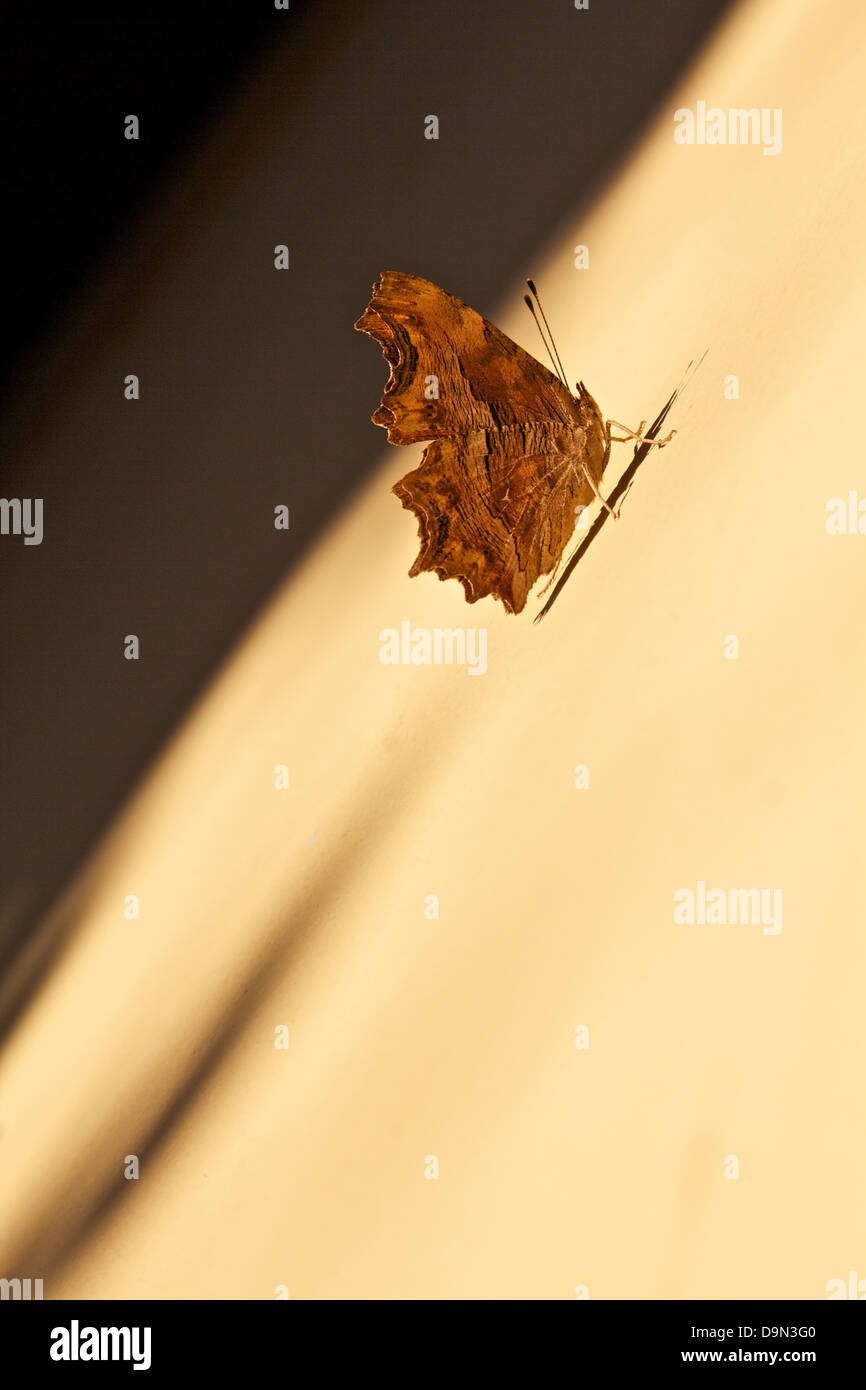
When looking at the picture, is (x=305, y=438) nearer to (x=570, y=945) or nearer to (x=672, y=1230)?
(x=570, y=945)

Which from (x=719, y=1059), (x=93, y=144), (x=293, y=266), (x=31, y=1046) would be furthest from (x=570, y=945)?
(x=93, y=144)

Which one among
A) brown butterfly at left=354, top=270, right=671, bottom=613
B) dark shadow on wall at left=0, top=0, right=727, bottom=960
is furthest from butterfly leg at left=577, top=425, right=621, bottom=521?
dark shadow on wall at left=0, top=0, right=727, bottom=960

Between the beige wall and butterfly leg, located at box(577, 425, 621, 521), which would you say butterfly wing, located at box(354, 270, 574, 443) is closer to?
butterfly leg, located at box(577, 425, 621, 521)

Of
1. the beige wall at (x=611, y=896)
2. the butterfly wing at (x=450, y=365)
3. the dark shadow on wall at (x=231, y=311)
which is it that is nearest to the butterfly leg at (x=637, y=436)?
the beige wall at (x=611, y=896)

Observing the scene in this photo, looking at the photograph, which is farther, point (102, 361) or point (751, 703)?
point (102, 361)

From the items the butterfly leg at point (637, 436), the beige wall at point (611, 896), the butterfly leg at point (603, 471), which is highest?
the butterfly leg at point (637, 436)

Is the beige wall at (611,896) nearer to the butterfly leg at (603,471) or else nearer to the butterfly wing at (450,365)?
the butterfly leg at (603,471)
